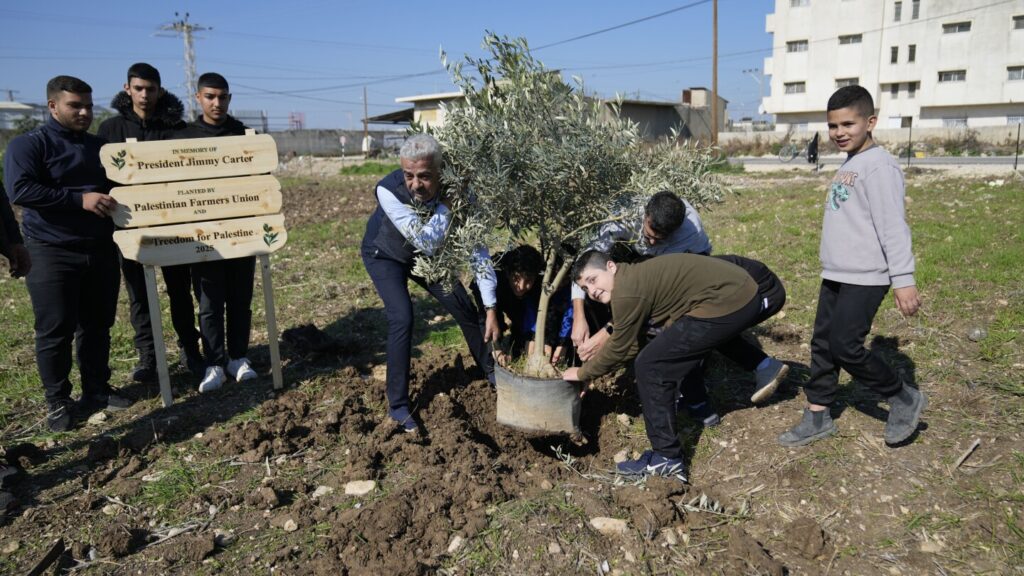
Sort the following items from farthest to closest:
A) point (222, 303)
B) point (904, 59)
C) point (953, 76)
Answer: point (904, 59) < point (953, 76) < point (222, 303)

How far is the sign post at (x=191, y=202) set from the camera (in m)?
4.77

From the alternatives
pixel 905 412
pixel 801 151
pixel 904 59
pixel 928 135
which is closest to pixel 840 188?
pixel 905 412

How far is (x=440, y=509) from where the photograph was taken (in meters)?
3.57

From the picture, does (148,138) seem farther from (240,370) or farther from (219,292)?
(240,370)

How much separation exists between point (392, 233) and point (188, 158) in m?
1.73

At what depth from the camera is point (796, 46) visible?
164 feet

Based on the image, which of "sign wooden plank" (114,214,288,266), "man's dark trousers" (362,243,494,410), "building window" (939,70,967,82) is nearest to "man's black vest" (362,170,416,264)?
"man's dark trousers" (362,243,494,410)

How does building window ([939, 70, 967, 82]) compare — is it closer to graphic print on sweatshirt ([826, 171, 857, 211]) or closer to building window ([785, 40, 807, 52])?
building window ([785, 40, 807, 52])

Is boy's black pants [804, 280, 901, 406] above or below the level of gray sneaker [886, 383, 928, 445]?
above

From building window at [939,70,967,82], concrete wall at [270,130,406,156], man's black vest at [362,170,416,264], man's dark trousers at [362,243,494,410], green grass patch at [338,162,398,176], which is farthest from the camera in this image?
concrete wall at [270,130,406,156]

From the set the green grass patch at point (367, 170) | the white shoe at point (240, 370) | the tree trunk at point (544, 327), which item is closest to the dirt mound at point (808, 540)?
the tree trunk at point (544, 327)

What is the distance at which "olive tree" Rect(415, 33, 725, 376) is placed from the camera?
389 centimetres

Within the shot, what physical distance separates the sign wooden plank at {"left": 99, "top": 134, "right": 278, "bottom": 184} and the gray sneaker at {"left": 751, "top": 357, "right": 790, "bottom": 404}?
3.79 meters

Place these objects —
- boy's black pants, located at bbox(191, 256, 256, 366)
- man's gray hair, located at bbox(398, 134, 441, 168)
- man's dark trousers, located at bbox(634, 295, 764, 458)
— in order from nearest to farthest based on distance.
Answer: man's dark trousers, located at bbox(634, 295, 764, 458) → man's gray hair, located at bbox(398, 134, 441, 168) → boy's black pants, located at bbox(191, 256, 256, 366)
